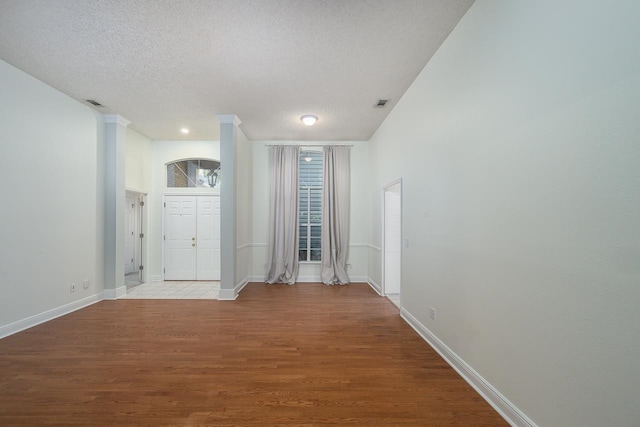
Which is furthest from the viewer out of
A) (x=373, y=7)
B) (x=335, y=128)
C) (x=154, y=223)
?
(x=154, y=223)

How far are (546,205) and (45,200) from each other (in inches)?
209

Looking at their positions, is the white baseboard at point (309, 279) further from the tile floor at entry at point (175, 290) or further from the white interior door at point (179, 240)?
the white interior door at point (179, 240)

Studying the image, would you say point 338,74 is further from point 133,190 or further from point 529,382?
point 133,190

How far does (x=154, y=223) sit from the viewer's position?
19.4 ft

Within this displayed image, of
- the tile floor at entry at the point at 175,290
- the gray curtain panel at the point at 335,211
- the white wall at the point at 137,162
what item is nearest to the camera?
the tile floor at entry at the point at 175,290

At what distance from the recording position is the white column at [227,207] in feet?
15.0

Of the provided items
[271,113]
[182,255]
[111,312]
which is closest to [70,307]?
[111,312]

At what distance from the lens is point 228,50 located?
9.23 feet

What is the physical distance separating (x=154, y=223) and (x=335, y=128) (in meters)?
4.43

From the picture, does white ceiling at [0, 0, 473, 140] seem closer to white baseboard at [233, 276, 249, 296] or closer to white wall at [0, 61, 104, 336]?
white wall at [0, 61, 104, 336]

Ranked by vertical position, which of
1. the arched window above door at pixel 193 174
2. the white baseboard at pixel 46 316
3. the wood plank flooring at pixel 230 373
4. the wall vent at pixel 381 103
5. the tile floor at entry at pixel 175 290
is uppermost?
the wall vent at pixel 381 103

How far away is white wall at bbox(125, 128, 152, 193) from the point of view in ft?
17.2

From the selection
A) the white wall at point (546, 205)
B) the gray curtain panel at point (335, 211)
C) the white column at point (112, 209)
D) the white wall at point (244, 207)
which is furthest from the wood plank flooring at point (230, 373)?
the gray curtain panel at point (335, 211)

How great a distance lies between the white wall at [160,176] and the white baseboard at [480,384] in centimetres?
508
